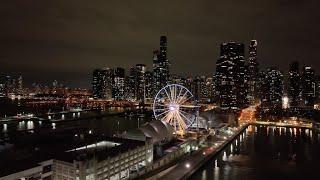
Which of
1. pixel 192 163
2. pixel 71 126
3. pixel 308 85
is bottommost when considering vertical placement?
pixel 192 163

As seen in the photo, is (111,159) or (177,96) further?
(177,96)

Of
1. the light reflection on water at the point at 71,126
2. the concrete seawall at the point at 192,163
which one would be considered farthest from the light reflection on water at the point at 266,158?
the light reflection on water at the point at 71,126

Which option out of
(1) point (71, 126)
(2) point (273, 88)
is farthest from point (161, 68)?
(1) point (71, 126)

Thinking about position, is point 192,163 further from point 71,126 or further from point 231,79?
point 231,79

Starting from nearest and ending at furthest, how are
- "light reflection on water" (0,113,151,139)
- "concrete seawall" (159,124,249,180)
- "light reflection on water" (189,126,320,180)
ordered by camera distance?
"concrete seawall" (159,124,249,180) → "light reflection on water" (189,126,320,180) → "light reflection on water" (0,113,151,139)

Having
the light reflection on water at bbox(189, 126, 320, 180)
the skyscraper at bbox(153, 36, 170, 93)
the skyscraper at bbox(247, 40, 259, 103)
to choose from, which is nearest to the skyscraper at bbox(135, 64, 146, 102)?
the skyscraper at bbox(153, 36, 170, 93)

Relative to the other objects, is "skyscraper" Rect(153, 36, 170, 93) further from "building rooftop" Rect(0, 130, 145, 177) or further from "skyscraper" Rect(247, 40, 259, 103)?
"building rooftop" Rect(0, 130, 145, 177)

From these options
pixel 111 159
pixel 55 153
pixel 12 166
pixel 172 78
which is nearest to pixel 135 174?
pixel 111 159

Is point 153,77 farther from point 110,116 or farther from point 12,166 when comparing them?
point 12,166
